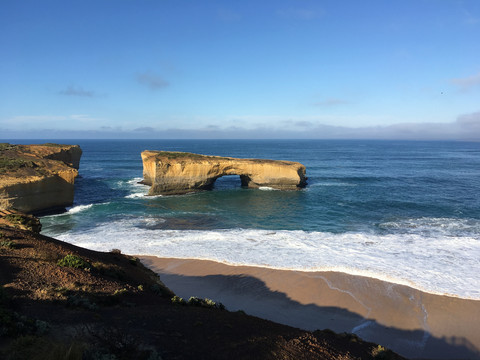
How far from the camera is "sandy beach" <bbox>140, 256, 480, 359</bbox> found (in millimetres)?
12180

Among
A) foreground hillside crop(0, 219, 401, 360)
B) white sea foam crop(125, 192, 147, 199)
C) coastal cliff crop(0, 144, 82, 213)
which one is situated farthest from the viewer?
white sea foam crop(125, 192, 147, 199)

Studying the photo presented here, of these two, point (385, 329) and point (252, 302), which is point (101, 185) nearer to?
point (252, 302)

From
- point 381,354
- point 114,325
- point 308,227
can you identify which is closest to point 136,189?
point 308,227

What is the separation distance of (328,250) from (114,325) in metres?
16.0

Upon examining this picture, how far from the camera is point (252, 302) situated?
1455 centimetres

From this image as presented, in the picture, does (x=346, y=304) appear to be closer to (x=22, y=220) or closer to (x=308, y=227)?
(x=308, y=227)

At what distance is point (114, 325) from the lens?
7.71 m

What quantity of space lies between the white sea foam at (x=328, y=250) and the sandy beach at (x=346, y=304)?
104cm

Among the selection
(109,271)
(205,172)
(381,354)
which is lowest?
(381,354)

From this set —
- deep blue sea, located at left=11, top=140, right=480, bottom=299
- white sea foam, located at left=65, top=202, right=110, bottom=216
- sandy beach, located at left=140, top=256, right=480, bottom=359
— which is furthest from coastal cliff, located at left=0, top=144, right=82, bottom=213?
sandy beach, located at left=140, top=256, right=480, bottom=359

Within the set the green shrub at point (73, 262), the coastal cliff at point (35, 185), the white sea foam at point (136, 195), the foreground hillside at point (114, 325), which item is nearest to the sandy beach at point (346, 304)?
the foreground hillside at point (114, 325)

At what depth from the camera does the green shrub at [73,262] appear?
38.1 ft

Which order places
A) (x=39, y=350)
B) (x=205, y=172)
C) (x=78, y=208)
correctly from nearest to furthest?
(x=39, y=350) < (x=78, y=208) < (x=205, y=172)

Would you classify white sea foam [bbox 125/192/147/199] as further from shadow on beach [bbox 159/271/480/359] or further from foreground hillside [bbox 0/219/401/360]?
foreground hillside [bbox 0/219/401/360]
